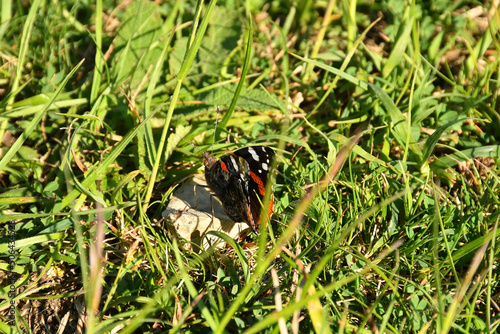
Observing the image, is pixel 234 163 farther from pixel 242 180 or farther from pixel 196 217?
pixel 196 217

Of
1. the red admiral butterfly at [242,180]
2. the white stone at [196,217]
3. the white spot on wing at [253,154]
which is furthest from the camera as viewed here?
the white spot on wing at [253,154]

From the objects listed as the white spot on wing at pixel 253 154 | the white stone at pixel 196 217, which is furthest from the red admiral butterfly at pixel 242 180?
the white stone at pixel 196 217

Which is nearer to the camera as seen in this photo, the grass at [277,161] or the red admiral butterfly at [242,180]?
the grass at [277,161]

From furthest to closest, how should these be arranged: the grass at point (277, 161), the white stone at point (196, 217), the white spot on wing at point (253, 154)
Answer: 1. the white spot on wing at point (253, 154)
2. the white stone at point (196, 217)
3. the grass at point (277, 161)

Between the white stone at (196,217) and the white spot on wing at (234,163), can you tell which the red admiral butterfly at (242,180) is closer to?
the white spot on wing at (234,163)

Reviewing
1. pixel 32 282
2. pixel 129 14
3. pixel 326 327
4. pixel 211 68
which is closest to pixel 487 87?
pixel 211 68

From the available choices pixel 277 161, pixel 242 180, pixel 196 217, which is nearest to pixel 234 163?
pixel 242 180
